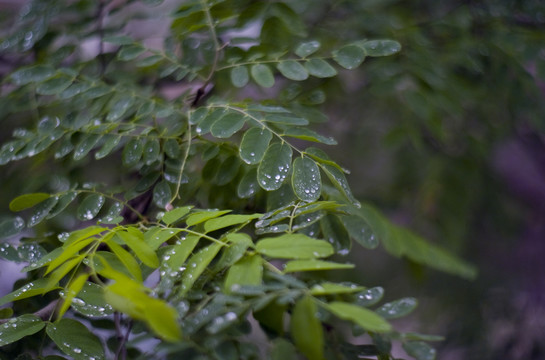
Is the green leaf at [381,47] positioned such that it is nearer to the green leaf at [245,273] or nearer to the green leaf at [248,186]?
the green leaf at [248,186]

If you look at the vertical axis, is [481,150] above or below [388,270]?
above

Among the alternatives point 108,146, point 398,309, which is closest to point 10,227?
point 108,146

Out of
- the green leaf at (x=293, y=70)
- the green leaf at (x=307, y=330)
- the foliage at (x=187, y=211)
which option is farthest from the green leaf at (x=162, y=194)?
the green leaf at (x=307, y=330)

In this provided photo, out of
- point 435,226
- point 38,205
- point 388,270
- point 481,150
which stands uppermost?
point 38,205

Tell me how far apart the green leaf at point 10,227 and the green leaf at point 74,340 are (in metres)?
0.18

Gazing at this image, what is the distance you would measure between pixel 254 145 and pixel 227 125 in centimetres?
5

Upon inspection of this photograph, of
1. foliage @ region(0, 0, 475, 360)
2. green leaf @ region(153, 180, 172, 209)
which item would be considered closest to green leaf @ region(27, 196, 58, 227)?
foliage @ region(0, 0, 475, 360)

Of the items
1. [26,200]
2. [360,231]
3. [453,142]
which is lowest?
[453,142]

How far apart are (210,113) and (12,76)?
344 millimetres

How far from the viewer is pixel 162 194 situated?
0.66m

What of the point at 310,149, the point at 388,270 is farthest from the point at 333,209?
the point at 388,270

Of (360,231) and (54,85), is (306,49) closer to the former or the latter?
(360,231)

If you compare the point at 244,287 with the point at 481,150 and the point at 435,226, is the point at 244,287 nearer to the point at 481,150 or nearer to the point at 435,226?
the point at 481,150

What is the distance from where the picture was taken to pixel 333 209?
56cm
